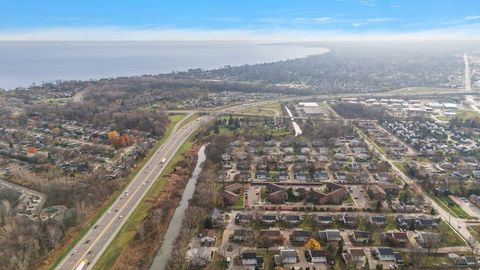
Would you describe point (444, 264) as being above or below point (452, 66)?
below

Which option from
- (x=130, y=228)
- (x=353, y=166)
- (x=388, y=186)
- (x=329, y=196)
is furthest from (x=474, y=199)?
(x=130, y=228)

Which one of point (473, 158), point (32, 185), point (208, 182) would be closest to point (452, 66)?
point (473, 158)

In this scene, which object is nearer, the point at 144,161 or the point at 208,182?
the point at 208,182

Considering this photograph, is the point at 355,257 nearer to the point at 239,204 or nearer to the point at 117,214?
the point at 239,204

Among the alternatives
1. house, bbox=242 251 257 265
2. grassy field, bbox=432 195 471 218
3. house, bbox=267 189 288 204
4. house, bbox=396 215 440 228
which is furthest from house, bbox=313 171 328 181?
house, bbox=242 251 257 265

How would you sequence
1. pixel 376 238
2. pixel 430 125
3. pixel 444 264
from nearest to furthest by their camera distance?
pixel 444 264
pixel 376 238
pixel 430 125

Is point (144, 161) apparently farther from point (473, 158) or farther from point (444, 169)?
point (473, 158)
